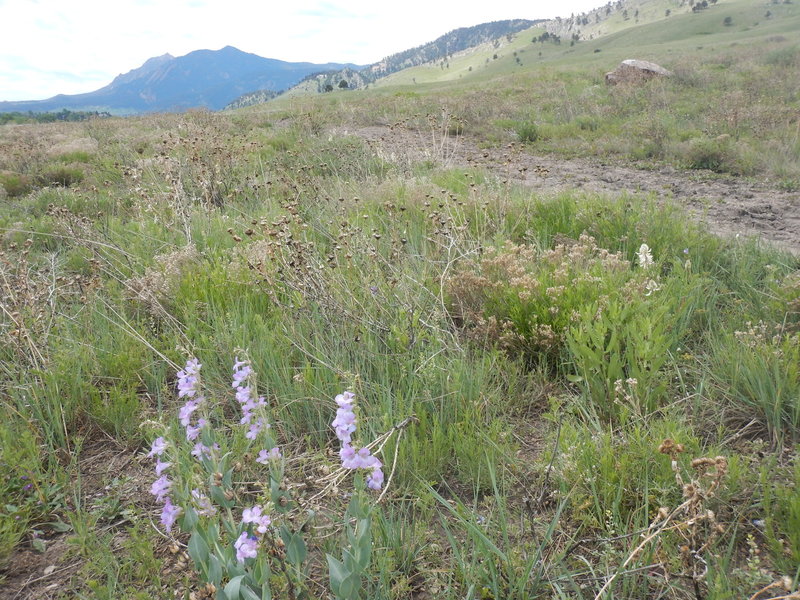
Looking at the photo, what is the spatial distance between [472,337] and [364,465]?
74.3 inches

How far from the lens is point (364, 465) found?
1267mm

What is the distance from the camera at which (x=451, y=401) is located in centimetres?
239

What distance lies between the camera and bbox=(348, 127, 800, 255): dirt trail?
502cm

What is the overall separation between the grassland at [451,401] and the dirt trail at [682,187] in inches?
30.3

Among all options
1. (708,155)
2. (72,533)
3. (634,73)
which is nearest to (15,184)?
(72,533)

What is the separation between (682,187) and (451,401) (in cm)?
627

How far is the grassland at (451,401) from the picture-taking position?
1.62 m

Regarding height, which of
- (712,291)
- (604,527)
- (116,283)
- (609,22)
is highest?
(609,22)

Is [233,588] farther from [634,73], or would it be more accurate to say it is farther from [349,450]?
[634,73]

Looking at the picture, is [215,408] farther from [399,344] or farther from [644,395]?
[644,395]

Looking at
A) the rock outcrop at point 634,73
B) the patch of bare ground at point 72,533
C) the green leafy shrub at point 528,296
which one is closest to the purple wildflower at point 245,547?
the patch of bare ground at point 72,533

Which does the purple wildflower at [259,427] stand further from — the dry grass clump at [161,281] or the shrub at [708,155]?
A: the shrub at [708,155]

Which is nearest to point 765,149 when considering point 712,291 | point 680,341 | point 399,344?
point 712,291

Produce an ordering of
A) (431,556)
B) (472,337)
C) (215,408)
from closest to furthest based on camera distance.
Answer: (431,556) < (215,408) < (472,337)
